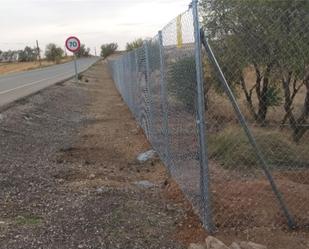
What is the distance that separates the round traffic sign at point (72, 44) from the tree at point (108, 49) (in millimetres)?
101372

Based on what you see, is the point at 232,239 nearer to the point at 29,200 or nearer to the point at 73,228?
the point at 73,228

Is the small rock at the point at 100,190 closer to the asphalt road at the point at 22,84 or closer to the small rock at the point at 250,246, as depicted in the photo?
the small rock at the point at 250,246

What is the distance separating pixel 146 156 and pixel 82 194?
2756 mm

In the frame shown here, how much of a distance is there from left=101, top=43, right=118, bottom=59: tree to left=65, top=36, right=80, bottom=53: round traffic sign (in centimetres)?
10137

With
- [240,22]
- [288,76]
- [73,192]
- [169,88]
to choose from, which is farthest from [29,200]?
[288,76]

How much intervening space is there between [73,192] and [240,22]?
2.82m

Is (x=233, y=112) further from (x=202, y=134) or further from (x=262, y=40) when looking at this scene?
(x=202, y=134)

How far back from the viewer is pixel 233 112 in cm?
672

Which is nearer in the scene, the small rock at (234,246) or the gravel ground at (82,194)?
the small rock at (234,246)

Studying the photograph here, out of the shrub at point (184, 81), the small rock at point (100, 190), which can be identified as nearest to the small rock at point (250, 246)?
the shrub at point (184, 81)

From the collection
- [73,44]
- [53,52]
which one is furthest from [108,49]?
[73,44]

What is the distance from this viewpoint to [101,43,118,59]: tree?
132 m

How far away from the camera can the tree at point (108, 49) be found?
131625 mm

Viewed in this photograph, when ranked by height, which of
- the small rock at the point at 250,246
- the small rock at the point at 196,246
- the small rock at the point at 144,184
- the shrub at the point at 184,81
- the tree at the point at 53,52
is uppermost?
the shrub at the point at 184,81
